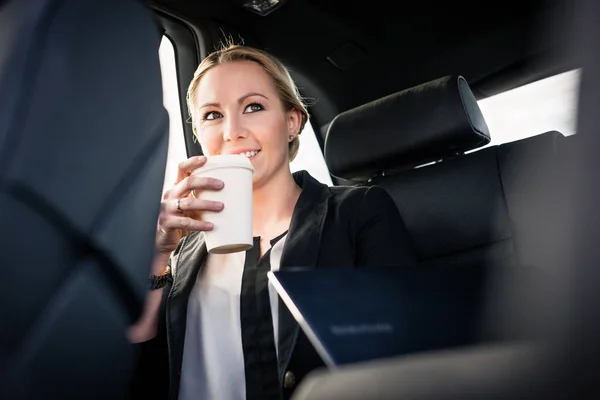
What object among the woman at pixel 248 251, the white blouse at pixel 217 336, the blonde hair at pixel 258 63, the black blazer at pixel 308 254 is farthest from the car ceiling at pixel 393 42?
the white blouse at pixel 217 336

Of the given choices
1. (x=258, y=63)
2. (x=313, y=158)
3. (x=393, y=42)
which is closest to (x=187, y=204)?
(x=258, y=63)

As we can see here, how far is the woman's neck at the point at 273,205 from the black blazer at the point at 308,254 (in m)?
0.06

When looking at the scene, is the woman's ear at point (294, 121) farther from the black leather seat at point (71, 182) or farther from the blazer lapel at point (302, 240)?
the black leather seat at point (71, 182)

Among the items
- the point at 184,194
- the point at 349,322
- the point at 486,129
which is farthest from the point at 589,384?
the point at 486,129

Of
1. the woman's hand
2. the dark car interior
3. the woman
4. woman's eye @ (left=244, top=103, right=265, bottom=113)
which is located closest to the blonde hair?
the woman

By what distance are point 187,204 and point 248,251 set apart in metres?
0.51

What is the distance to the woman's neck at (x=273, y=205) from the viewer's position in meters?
1.65

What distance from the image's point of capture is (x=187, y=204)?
3.32ft

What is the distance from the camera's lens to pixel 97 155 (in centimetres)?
43

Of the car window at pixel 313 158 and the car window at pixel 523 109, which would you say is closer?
the car window at pixel 523 109

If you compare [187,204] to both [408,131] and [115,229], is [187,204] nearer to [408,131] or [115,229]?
[115,229]

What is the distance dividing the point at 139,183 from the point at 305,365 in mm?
867

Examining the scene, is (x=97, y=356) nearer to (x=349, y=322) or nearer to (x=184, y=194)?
(x=349, y=322)

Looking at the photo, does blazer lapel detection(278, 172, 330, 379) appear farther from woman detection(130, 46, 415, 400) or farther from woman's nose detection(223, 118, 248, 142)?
woman's nose detection(223, 118, 248, 142)
